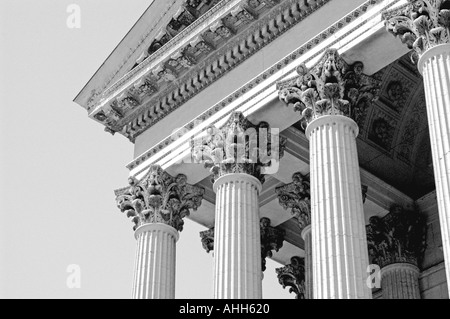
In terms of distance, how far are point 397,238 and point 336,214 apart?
27.3 feet

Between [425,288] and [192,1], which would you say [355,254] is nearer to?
[425,288]

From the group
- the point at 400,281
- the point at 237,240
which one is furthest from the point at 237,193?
the point at 400,281

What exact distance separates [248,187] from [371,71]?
467 centimetres

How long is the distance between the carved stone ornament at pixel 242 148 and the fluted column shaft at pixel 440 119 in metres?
6.06

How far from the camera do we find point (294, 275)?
115 ft

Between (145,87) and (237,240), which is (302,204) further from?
(145,87)

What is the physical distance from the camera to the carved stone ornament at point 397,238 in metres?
32.0

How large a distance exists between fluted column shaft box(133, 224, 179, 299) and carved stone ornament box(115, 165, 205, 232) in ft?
1.05

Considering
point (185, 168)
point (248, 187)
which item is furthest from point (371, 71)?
point (185, 168)

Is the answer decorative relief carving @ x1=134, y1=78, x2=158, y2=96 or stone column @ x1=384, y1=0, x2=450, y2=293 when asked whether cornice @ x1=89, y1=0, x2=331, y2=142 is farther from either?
stone column @ x1=384, y1=0, x2=450, y2=293

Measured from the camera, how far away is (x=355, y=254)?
23.8 metres

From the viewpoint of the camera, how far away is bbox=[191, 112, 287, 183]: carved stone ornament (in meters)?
28.7

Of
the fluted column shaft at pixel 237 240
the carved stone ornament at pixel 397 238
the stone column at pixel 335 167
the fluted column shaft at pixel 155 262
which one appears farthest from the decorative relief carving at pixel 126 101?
the carved stone ornament at pixel 397 238

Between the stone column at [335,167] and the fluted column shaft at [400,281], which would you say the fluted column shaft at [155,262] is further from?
the fluted column shaft at [400,281]
